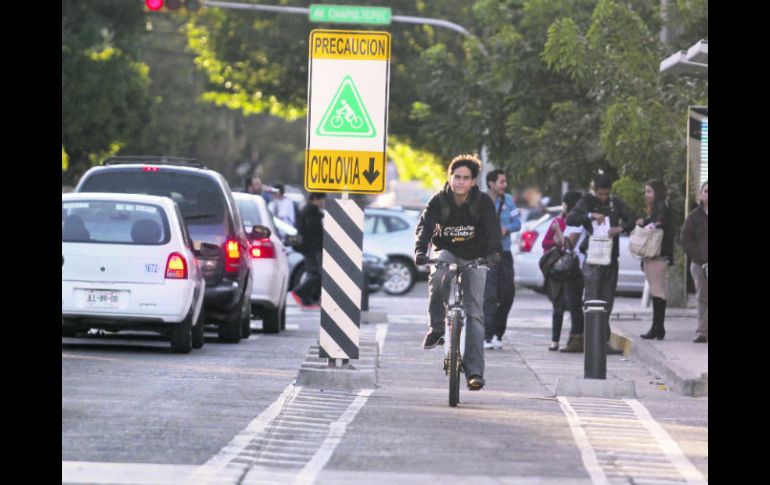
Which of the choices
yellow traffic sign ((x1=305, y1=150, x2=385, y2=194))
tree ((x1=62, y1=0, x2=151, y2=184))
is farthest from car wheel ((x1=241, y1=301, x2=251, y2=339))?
tree ((x1=62, y1=0, x2=151, y2=184))

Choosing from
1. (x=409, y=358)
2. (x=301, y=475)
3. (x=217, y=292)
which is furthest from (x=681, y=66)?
(x=301, y=475)

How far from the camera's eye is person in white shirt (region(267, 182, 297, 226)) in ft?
98.4

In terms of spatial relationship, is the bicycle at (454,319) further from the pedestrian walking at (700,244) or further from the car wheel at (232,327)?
the car wheel at (232,327)

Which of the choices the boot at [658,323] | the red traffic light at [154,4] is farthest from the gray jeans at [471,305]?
the red traffic light at [154,4]

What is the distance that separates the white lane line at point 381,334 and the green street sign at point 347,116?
172 inches

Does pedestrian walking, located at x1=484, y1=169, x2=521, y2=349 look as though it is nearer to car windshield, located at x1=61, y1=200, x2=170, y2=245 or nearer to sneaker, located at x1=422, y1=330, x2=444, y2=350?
car windshield, located at x1=61, y1=200, x2=170, y2=245

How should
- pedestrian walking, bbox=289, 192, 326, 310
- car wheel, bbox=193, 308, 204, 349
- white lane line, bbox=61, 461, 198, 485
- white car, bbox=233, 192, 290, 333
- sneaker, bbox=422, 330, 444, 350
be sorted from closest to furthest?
white lane line, bbox=61, 461, 198, 485
sneaker, bbox=422, 330, 444, 350
car wheel, bbox=193, 308, 204, 349
white car, bbox=233, 192, 290, 333
pedestrian walking, bbox=289, 192, 326, 310

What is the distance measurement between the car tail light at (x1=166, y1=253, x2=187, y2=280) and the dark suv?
1907mm

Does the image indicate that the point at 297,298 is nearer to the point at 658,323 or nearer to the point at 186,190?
the point at 186,190

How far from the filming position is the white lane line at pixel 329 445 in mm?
9109

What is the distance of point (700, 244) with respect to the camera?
18531mm
